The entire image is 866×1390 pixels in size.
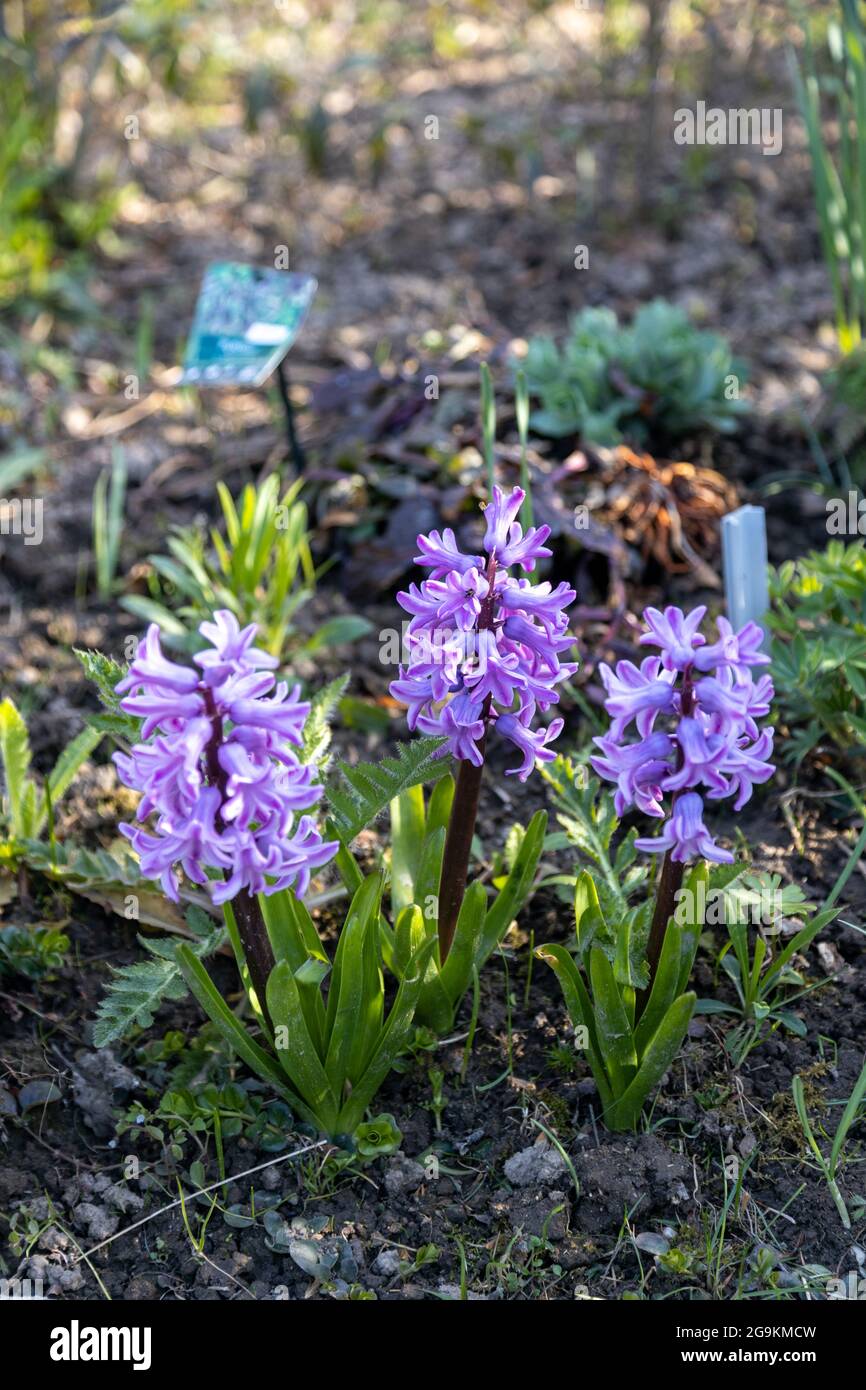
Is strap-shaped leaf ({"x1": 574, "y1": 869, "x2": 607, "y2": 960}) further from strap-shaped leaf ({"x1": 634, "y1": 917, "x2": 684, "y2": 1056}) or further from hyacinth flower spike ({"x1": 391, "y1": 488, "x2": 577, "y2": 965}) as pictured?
hyacinth flower spike ({"x1": 391, "y1": 488, "x2": 577, "y2": 965})

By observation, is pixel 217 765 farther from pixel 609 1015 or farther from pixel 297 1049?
pixel 609 1015

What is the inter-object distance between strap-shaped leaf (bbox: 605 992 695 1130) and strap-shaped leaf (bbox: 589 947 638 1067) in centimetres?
3

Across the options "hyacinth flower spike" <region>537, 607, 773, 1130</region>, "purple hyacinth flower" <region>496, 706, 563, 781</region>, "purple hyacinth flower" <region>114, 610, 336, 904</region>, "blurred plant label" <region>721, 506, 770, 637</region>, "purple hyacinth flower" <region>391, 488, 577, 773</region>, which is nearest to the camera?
"purple hyacinth flower" <region>114, 610, 336, 904</region>

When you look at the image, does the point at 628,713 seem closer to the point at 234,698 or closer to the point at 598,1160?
the point at 234,698

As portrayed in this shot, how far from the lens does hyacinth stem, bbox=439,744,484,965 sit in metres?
2.12

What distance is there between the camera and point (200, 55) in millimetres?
6215

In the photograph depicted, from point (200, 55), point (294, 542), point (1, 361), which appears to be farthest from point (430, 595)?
point (200, 55)

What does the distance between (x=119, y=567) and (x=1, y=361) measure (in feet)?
4.41

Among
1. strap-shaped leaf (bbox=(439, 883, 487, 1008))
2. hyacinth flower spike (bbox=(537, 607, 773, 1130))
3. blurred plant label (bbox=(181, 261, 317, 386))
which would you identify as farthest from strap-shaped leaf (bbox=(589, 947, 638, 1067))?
blurred plant label (bbox=(181, 261, 317, 386))

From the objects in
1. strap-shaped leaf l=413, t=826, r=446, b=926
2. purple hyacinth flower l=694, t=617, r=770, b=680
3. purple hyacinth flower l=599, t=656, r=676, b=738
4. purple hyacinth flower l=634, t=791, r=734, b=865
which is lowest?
strap-shaped leaf l=413, t=826, r=446, b=926

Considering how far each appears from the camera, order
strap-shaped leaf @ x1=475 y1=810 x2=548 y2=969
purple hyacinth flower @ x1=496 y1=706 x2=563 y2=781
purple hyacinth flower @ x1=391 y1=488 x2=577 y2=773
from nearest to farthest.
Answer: purple hyacinth flower @ x1=391 y1=488 x2=577 y2=773 < purple hyacinth flower @ x1=496 y1=706 x2=563 y2=781 < strap-shaped leaf @ x1=475 y1=810 x2=548 y2=969

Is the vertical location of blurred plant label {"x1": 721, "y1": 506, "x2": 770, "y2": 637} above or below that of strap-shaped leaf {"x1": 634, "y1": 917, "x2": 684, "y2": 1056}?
above

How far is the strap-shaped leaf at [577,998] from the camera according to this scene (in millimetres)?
2100

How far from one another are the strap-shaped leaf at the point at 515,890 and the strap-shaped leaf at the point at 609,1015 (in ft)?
0.91
